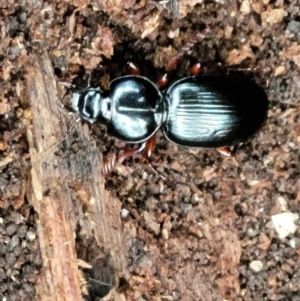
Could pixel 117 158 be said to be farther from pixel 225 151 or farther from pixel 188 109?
pixel 225 151

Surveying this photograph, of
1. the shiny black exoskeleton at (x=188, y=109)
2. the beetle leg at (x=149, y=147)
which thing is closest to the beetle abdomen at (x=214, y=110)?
the shiny black exoskeleton at (x=188, y=109)

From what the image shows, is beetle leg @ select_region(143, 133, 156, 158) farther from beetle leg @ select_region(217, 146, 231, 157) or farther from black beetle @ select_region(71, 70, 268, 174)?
beetle leg @ select_region(217, 146, 231, 157)

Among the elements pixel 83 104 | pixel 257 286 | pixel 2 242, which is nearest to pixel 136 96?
pixel 83 104

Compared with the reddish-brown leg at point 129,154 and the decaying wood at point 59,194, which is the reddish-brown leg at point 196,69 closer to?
the reddish-brown leg at point 129,154

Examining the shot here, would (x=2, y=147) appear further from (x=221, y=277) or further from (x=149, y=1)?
(x=221, y=277)

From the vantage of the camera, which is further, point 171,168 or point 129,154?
point 171,168

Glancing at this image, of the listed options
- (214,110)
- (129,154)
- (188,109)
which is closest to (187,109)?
(188,109)

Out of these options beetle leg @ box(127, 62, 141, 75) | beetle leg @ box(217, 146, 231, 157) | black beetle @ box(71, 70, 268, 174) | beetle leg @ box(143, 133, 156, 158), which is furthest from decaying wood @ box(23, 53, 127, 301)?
beetle leg @ box(217, 146, 231, 157)
